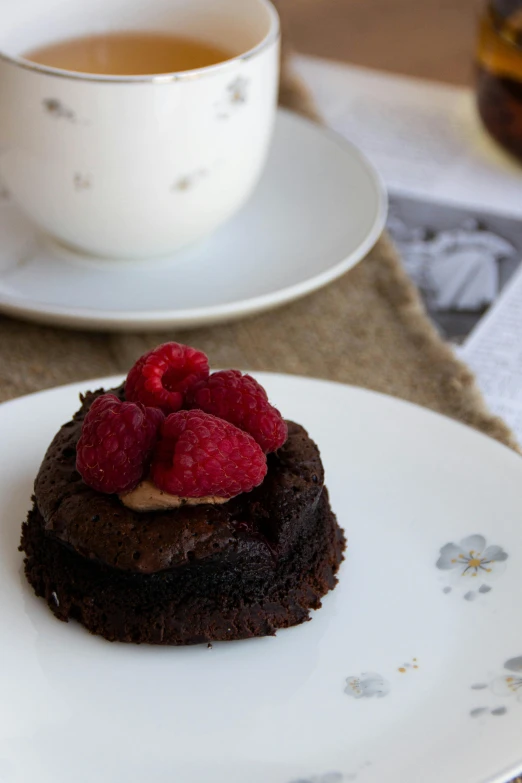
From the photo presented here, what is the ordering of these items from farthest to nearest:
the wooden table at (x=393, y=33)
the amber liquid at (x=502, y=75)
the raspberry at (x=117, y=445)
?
the wooden table at (x=393, y=33) < the amber liquid at (x=502, y=75) < the raspberry at (x=117, y=445)

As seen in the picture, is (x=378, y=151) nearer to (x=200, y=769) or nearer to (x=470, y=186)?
(x=470, y=186)

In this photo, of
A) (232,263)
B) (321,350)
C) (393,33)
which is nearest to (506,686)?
(321,350)

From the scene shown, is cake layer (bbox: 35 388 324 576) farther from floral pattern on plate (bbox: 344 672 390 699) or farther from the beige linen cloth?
the beige linen cloth

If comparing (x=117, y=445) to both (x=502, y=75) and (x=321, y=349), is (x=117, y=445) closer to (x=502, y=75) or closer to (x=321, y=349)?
(x=321, y=349)

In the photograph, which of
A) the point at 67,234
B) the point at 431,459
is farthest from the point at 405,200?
the point at 431,459

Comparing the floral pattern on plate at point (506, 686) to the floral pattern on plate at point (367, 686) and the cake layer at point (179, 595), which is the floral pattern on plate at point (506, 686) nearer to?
the floral pattern on plate at point (367, 686)

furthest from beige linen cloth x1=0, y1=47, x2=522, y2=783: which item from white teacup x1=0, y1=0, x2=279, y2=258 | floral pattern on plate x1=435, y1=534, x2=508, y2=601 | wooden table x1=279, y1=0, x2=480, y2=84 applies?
wooden table x1=279, y1=0, x2=480, y2=84

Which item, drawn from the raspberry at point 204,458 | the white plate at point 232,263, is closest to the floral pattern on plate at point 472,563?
the raspberry at point 204,458
